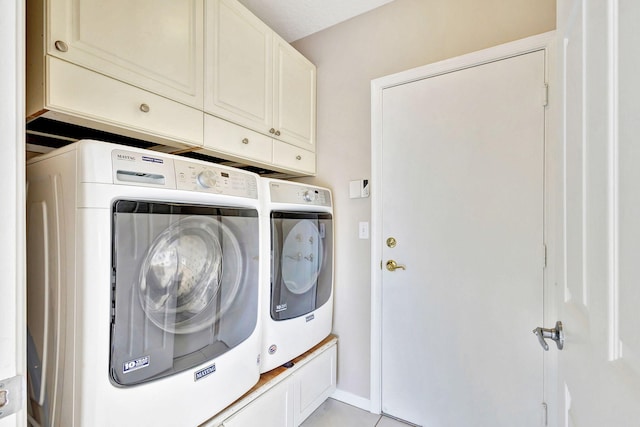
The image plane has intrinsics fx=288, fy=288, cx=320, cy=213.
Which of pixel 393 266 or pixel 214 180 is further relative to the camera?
pixel 393 266

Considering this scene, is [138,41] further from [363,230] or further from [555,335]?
[555,335]

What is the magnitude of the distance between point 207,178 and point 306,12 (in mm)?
1457

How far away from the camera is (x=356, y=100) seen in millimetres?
1945

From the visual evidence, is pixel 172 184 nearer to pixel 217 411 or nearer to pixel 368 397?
pixel 217 411

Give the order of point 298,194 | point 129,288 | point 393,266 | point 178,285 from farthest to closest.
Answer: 1. point 393,266
2. point 298,194
3. point 178,285
4. point 129,288

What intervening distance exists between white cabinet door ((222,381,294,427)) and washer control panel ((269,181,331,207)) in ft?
3.07

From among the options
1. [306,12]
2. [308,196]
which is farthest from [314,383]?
[306,12]

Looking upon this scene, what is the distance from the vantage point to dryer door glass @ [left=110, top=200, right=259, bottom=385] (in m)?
0.86

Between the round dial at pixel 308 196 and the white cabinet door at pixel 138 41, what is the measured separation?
72cm

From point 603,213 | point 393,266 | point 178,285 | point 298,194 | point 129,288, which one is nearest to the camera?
point 603,213

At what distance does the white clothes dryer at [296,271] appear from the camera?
1.44 meters

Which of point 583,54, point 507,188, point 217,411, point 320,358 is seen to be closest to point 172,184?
point 217,411
